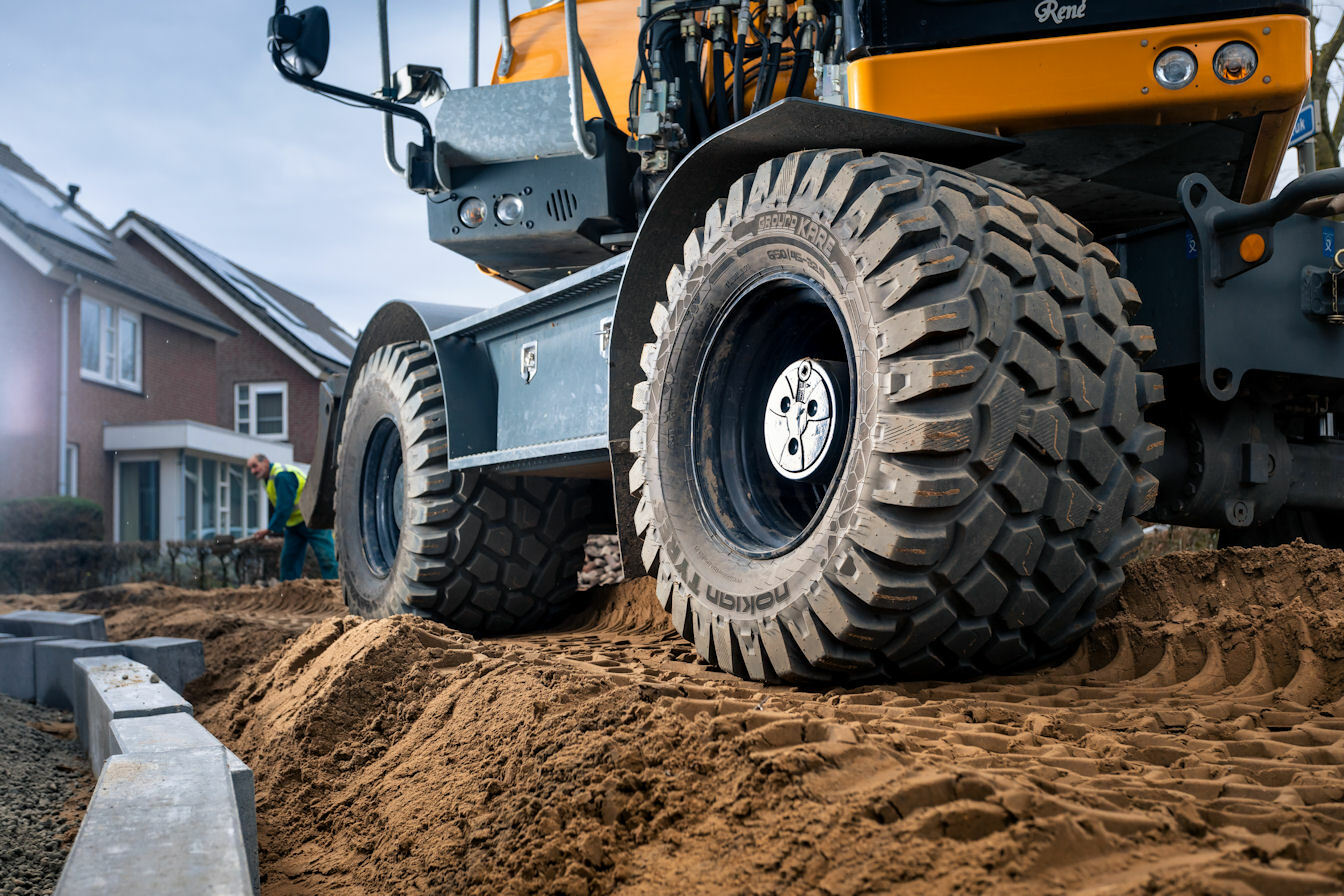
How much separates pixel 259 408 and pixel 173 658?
26.9 metres

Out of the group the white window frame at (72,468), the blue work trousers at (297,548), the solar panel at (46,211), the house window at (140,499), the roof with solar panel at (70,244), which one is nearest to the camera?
the blue work trousers at (297,548)

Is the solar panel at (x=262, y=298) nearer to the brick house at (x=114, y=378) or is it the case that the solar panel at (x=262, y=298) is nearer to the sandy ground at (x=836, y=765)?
the brick house at (x=114, y=378)

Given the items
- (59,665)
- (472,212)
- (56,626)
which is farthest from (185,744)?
(56,626)

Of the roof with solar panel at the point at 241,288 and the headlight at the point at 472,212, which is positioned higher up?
the roof with solar panel at the point at 241,288

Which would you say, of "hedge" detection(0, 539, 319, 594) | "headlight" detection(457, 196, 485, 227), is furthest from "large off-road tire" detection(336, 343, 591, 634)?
"hedge" detection(0, 539, 319, 594)

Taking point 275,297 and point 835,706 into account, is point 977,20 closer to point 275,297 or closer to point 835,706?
point 835,706

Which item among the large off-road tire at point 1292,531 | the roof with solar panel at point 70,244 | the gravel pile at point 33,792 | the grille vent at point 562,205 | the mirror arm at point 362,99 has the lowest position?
the gravel pile at point 33,792

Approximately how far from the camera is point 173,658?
234 inches

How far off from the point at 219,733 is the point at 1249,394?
409 centimetres

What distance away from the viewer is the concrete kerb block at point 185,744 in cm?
289

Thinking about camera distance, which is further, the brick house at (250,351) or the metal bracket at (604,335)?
the brick house at (250,351)

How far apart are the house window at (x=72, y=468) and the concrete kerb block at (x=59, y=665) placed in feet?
58.2

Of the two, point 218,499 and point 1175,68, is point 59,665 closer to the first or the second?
point 1175,68

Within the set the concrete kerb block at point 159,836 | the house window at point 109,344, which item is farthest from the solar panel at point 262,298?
the concrete kerb block at point 159,836
